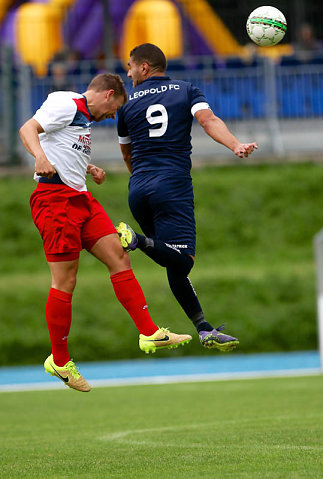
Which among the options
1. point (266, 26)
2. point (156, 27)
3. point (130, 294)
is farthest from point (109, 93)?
point (156, 27)

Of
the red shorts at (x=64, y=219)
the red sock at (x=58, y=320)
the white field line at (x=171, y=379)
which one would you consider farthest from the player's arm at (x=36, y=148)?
the white field line at (x=171, y=379)

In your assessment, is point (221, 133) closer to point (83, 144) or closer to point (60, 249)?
point (83, 144)

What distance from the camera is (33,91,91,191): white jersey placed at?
A: 7066mm

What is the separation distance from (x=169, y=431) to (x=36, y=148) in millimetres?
3213

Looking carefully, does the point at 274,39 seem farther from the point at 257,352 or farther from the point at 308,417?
the point at 257,352

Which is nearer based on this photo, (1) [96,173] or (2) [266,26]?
(2) [266,26]

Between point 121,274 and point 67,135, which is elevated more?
point 67,135

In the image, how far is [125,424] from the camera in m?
9.39

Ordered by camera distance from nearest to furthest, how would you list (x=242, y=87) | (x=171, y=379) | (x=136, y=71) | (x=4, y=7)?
→ (x=136, y=71), (x=171, y=379), (x=242, y=87), (x=4, y=7)

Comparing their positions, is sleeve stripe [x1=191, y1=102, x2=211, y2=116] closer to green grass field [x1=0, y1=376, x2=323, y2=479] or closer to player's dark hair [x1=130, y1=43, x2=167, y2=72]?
player's dark hair [x1=130, y1=43, x2=167, y2=72]

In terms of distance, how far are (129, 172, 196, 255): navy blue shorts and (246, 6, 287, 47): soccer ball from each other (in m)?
1.23

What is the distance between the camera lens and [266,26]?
732 centimetres

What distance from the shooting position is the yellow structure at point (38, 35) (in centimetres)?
2180

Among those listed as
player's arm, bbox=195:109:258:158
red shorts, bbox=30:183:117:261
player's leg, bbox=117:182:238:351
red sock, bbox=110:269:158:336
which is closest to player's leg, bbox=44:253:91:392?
red shorts, bbox=30:183:117:261
